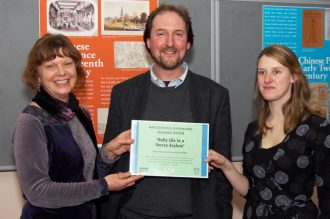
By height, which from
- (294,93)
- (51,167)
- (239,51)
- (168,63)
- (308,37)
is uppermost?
(308,37)

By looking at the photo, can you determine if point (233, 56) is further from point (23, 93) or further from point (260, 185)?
point (23, 93)

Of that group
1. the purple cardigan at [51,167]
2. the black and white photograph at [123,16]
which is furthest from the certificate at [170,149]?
the black and white photograph at [123,16]

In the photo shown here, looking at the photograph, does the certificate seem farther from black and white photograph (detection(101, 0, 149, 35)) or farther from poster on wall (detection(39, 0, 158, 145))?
black and white photograph (detection(101, 0, 149, 35))

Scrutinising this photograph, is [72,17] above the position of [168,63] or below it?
above

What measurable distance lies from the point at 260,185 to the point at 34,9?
197 centimetres

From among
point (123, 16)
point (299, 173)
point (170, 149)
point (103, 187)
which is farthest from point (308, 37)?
point (103, 187)

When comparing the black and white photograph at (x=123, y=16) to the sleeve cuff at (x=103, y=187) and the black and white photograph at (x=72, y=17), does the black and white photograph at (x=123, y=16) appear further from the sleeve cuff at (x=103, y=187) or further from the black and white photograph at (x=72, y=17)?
the sleeve cuff at (x=103, y=187)

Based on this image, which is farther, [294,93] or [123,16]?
[123,16]

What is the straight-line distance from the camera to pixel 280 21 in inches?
131

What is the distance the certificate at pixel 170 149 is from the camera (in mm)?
2182

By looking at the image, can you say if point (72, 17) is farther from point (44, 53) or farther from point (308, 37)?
point (308, 37)

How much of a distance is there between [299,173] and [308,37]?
67.3 inches

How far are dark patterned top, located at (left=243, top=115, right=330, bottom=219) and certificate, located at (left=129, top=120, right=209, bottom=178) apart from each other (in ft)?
1.16

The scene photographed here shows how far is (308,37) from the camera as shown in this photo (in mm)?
3387
